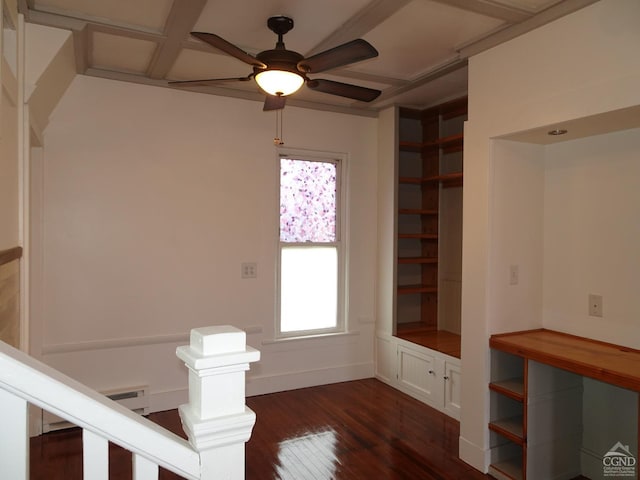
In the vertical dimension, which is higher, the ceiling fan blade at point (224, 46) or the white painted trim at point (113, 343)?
the ceiling fan blade at point (224, 46)

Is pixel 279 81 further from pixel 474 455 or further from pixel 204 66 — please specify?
pixel 474 455

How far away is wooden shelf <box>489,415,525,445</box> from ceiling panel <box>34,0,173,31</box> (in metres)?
3.26

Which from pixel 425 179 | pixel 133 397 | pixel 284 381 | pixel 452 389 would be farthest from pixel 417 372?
pixel 133 397

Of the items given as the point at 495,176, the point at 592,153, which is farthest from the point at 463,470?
the point at 592,153

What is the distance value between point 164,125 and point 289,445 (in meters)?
2.77

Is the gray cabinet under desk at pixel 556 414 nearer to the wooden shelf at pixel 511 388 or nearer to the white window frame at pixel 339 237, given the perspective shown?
the wooden shelf at pixel 511 388

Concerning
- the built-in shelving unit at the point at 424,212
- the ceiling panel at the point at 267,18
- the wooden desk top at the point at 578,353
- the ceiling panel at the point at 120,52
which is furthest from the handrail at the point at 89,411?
the built-in shelving unit at the point at 424,212

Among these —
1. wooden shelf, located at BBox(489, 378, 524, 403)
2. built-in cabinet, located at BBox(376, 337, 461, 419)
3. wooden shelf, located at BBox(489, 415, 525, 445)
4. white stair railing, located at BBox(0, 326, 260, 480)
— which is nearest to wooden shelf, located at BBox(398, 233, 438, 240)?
built-in cabinet, located at BBox(376, 337, 461, 419)

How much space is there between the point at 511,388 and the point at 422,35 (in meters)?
2.35

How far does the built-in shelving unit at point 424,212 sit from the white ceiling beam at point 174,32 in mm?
2353

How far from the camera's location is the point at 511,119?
268 cm

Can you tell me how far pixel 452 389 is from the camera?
358cm

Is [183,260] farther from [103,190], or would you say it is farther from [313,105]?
[313,105]

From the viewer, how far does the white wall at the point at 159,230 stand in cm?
338
